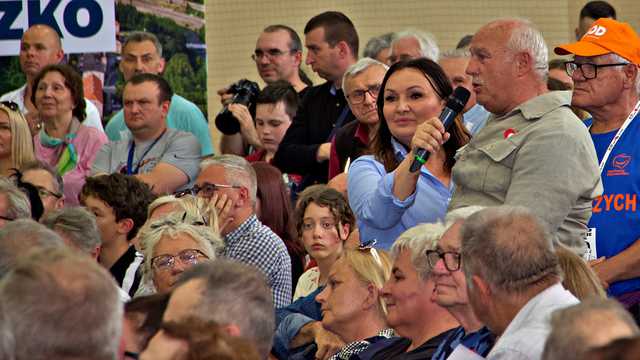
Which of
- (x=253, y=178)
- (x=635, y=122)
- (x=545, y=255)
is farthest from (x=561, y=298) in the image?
(x=253, y=178)

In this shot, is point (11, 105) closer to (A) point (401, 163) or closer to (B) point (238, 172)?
(B) point (238, 172)

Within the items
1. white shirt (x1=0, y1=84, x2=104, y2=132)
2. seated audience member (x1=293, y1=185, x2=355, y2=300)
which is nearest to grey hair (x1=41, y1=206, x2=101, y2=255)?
seated audience member (x1=293, y1=185, x2=355, y2=300)

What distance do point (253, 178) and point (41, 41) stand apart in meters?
2.50

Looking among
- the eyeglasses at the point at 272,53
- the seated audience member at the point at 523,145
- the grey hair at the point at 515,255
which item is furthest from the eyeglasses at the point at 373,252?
the eyeglasses at the point at 272,53

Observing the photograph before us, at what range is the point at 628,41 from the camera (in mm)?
4711

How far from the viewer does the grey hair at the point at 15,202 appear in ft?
18.3

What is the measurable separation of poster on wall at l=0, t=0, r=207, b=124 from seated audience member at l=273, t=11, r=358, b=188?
4.82 feet

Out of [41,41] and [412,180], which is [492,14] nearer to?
[41,41]

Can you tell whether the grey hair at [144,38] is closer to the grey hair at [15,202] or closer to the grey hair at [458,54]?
the grey hair at [458,54]

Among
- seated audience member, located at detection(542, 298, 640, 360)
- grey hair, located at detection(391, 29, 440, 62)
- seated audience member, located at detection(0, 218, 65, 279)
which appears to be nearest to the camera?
seated audience member, located at detection(542, 298, 640, 360)

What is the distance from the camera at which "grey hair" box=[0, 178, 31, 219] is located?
18.3 ft

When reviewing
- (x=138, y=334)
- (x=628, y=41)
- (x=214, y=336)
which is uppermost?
(x=628, y=41)

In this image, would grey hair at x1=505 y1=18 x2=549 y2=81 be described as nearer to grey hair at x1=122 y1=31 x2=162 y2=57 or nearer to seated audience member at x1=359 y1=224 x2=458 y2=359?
seated audience member at x1=359 y1=224 x2=458 y2=359

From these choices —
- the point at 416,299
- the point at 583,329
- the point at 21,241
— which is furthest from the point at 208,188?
the point at 583,329
